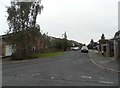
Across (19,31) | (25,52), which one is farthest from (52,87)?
(25,52)

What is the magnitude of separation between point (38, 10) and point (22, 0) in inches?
125

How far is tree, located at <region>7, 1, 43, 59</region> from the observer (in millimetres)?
41875

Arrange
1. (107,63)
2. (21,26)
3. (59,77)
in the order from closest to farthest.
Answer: (59,77), (107,63), (21,26)

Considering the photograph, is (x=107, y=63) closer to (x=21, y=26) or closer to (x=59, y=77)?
(x=59, y=77)

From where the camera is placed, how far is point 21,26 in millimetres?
42438

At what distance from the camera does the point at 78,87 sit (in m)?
11.1

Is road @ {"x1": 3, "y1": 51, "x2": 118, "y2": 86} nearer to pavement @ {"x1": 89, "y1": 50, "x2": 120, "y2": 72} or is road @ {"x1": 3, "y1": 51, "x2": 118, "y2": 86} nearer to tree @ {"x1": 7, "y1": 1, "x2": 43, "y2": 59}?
pavement @ {"x1": 89, "y1": 50, "x2": 120, "y2": 72}

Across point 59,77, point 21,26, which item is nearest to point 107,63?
point 59,77

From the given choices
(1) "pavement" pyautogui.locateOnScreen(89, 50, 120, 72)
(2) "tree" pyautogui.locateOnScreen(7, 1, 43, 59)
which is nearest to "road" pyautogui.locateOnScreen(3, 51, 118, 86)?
(1) "pavement" pyautogui.locateOnScreen(89, 50, 120, 72)

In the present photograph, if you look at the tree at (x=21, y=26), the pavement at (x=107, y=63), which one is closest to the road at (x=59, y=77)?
the pavement at (x=107, y=63)

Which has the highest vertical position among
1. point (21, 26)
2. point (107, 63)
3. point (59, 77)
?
point (21, 26)

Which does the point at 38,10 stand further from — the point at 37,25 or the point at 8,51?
the point at 8,51

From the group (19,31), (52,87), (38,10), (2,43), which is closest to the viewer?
(52,87)

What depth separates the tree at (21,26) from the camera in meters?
41.9
